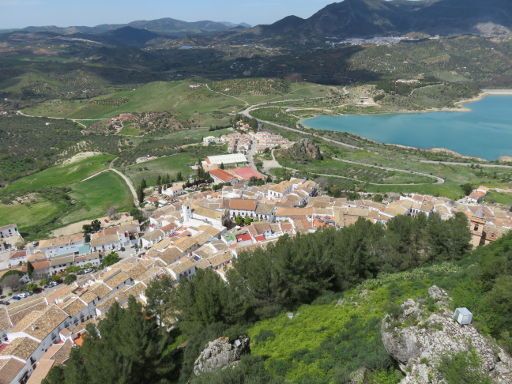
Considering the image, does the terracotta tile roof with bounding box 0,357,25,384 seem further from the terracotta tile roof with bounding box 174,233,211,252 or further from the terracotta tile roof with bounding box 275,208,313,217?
the terracotta tile roof with bounding box 275,208,313,217

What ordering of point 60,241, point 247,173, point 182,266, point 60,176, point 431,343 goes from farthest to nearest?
point 60,176 → point 247,173 → point 60,241 → point 182,266 → point 431,343

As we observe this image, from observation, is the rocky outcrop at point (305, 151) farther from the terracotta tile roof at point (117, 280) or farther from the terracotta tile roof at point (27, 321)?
the terracotta tile roof at point (27, 321)

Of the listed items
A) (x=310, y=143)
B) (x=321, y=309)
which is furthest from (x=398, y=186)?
(x=321, y=309)

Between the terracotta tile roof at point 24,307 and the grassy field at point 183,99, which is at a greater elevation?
the terracotta tile roof at point 24,307

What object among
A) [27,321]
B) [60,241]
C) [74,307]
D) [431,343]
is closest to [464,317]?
[431,343]

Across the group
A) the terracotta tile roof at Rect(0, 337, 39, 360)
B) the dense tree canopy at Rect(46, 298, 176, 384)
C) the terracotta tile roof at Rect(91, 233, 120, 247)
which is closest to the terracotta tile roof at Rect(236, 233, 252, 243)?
the terracotta tile roof at Rect(91, 233, 120, 247)

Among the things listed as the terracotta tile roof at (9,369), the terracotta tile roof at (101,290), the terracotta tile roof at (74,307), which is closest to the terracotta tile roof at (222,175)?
the terracotta tile roof at (101,290)

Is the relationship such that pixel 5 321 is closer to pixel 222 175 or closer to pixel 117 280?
pixel 117 280
